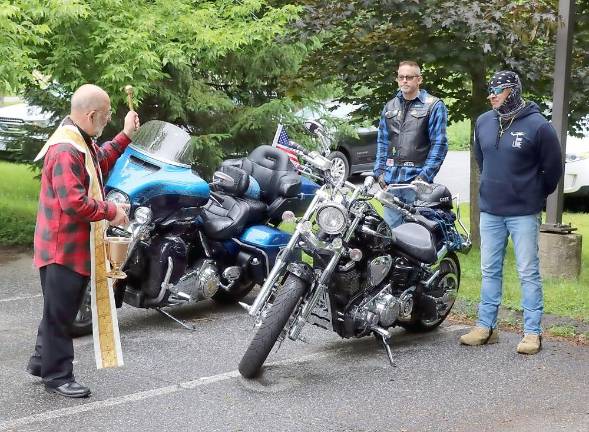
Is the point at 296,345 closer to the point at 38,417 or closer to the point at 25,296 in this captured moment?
the point at 38,417

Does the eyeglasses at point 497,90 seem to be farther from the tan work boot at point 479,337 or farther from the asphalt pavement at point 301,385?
the asphalt pavement at point 301,385

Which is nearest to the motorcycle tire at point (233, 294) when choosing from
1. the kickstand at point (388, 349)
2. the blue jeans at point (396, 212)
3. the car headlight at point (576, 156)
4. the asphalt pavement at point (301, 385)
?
the asphalt pavement at point (301, 385)

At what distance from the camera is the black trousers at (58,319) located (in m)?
5.35

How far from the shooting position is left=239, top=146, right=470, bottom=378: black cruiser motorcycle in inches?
233

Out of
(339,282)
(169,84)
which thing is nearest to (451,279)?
(339,282)

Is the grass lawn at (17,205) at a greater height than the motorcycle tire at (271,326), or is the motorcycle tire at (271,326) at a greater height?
the motorcycle tire at (271,326)

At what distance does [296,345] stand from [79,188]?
2.21m

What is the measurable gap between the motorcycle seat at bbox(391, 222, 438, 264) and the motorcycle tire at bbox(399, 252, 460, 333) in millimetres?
434

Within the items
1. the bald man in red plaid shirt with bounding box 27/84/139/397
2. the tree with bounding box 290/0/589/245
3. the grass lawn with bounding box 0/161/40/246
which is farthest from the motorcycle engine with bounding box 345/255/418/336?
the grass lawn with bounding box 0/161/40/246

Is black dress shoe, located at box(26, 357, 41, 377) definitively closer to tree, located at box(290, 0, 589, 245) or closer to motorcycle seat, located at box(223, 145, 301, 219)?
motorcycle seat, located at box(223, 145, 301, 219)

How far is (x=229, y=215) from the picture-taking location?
24.5 feet

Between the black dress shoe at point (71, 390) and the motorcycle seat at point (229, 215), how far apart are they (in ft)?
6.89

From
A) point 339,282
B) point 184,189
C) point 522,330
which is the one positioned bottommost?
point 522,330

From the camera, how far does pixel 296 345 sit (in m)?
6.75
